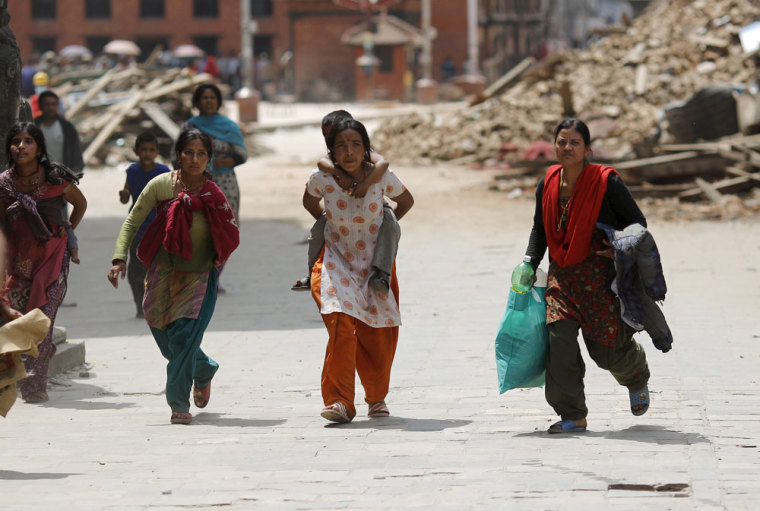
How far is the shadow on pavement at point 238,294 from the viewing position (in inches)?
392

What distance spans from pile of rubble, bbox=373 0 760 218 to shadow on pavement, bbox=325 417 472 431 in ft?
38.3

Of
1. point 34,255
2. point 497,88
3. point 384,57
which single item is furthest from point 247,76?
point 34,255

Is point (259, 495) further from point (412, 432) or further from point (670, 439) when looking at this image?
point (670, 439)

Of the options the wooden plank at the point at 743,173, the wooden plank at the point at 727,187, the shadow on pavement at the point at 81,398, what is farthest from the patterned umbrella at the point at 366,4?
the shadow on pavement at the point at 81,398

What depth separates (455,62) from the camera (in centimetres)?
5547

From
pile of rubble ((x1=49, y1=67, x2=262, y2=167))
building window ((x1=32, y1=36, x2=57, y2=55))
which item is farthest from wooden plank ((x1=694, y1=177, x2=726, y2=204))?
building window ((x1=32, y1=36, x2=57, y2=55))

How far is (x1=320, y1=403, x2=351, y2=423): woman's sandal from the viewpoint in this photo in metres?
6.31

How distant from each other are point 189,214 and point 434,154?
1839 cm

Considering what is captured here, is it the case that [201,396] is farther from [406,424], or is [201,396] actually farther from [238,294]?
[238,294]

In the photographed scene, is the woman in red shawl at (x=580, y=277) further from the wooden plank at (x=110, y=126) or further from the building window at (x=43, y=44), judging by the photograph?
the building window at (x=43, y=44)

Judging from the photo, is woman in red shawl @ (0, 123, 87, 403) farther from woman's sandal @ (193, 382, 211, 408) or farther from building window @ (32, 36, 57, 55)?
building window @ (32, 36, 57, 55)

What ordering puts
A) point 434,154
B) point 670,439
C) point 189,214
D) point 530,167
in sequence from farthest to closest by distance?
point 434,154
point 530,167
point 189,214
point 670,439

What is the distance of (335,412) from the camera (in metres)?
6.31

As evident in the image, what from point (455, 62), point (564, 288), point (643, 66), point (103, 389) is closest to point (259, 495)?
point (564, 288)
